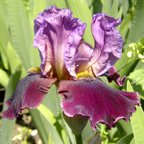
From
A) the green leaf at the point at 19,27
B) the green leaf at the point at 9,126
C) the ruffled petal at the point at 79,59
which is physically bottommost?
the green leaf at the point at 9,126

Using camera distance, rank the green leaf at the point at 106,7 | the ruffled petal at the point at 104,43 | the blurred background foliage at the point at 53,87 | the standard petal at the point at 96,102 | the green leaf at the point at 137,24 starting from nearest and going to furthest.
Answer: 1. the standard petal at the point at 96,102
2. the ruffled petal at the point at 104,43
3. the blurred background foliage at the point at 53,87
4. the green leaf at the point at 137,24
5. the green leaf at the point at 106,7

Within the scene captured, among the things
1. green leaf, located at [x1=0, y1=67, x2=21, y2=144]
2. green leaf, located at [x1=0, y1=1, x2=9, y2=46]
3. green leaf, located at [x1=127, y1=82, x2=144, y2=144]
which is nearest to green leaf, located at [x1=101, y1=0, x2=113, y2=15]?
green leaf, located at [x1=0, y1=1, x2=9, y2=46]

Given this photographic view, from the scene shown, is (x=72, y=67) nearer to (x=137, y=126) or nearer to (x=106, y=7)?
(x=137, y=126)

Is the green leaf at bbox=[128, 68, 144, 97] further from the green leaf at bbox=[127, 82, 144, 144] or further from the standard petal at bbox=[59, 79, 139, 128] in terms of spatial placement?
the standard petal at bbox=[59, 79, 139, 128]

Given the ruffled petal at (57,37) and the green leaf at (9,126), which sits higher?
the ruffled petal at (57,37)

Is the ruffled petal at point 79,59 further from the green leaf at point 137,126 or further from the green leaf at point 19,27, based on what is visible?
the green leaf at point 19,27

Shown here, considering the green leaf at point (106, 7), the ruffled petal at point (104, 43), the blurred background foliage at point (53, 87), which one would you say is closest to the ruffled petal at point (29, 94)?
the ruffled petal at point (104, 43)

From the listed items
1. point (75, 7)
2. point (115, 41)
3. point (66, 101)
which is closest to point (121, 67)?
point (75, 7)

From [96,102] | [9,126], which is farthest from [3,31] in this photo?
[96,102]
